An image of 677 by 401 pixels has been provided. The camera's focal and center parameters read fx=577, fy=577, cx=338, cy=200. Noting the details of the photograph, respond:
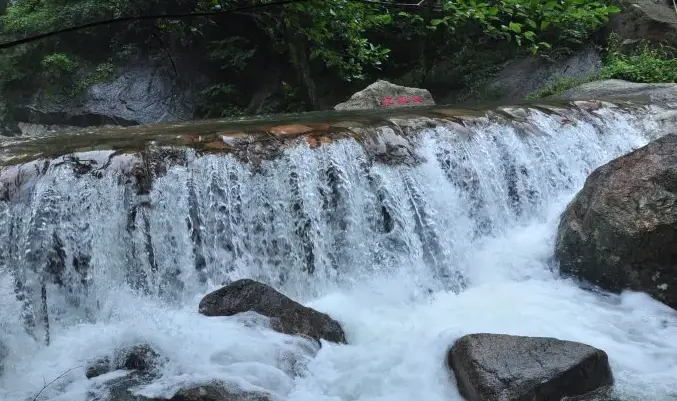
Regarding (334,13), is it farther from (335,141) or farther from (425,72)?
(425,72)

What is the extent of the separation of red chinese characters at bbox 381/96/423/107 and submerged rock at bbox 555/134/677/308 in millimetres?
6274

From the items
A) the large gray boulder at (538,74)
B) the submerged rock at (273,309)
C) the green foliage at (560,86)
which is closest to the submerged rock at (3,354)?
the submerged rock at (273,309)

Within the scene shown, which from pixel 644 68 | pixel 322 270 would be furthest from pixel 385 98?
pixel 322 270

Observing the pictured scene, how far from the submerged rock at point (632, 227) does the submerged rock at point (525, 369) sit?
149cm

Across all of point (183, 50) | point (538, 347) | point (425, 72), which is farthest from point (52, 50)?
point (538, 347)

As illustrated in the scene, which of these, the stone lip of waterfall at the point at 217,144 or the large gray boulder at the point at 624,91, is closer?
the stone lip of waterfall at the point at 217,144

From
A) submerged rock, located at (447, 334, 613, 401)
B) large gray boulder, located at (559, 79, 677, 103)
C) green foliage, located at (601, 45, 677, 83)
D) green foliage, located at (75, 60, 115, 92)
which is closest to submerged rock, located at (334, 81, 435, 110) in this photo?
large gray boulder, located at (559, 79, 677, 103)

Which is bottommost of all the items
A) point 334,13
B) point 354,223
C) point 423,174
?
point 354,223

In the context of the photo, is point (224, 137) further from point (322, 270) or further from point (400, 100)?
point (400, 100)

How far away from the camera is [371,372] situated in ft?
12.6

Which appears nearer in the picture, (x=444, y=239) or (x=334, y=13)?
(x=334, y=13)

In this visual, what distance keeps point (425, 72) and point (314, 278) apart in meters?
10.5

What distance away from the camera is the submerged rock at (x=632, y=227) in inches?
179

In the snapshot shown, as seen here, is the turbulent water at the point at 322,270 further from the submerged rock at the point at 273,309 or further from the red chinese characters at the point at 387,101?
the red chinese characters at the point at 387,101
